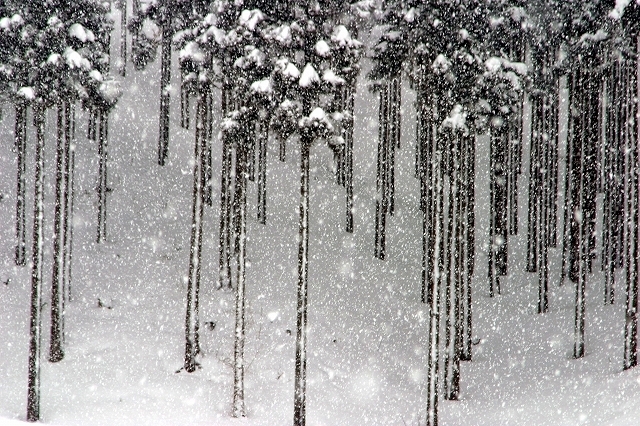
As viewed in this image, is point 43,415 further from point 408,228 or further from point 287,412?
point 408,228

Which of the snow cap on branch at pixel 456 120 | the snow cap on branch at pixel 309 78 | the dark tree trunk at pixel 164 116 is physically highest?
the dark tree trunk at pixel 164 116

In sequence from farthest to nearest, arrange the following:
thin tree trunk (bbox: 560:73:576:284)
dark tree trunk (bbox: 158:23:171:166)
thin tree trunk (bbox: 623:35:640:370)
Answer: dark tree trunk (bbox: 158:23:171:166), thin tree trunk (bbox: 560:73:576:284), thin tree trunk (bbox: 623:35:640:370)

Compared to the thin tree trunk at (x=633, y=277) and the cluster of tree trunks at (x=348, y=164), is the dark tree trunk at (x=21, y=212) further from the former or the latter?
the thin tree trunk at (x=633, y=277)

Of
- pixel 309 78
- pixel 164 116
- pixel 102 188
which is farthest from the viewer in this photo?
pixel 164 116

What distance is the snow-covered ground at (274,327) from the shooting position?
15477 mm

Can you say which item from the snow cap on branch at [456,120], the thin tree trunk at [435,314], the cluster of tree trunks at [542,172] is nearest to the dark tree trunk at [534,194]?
the cluster of tree trunks at [542,172]

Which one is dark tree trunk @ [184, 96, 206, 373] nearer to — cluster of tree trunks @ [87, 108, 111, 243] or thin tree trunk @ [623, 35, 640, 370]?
cluster of tree trunks @ [87, 108, 111, 243]

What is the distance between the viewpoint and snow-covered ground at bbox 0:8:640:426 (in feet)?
50.8

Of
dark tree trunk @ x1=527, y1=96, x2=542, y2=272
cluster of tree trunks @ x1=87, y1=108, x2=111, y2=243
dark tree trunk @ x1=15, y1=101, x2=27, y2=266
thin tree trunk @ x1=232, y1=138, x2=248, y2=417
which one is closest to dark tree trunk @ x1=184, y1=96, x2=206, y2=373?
thin tree trunk @ x1=232, y1=138, x2=248, y2=417

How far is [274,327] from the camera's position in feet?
64.2

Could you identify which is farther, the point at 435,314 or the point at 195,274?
the point at 195,274

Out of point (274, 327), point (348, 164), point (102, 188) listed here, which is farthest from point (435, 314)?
point (102, 188)

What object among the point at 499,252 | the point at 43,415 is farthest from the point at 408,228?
the point at 43,415

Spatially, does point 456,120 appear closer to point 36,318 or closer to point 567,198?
point 36,318
